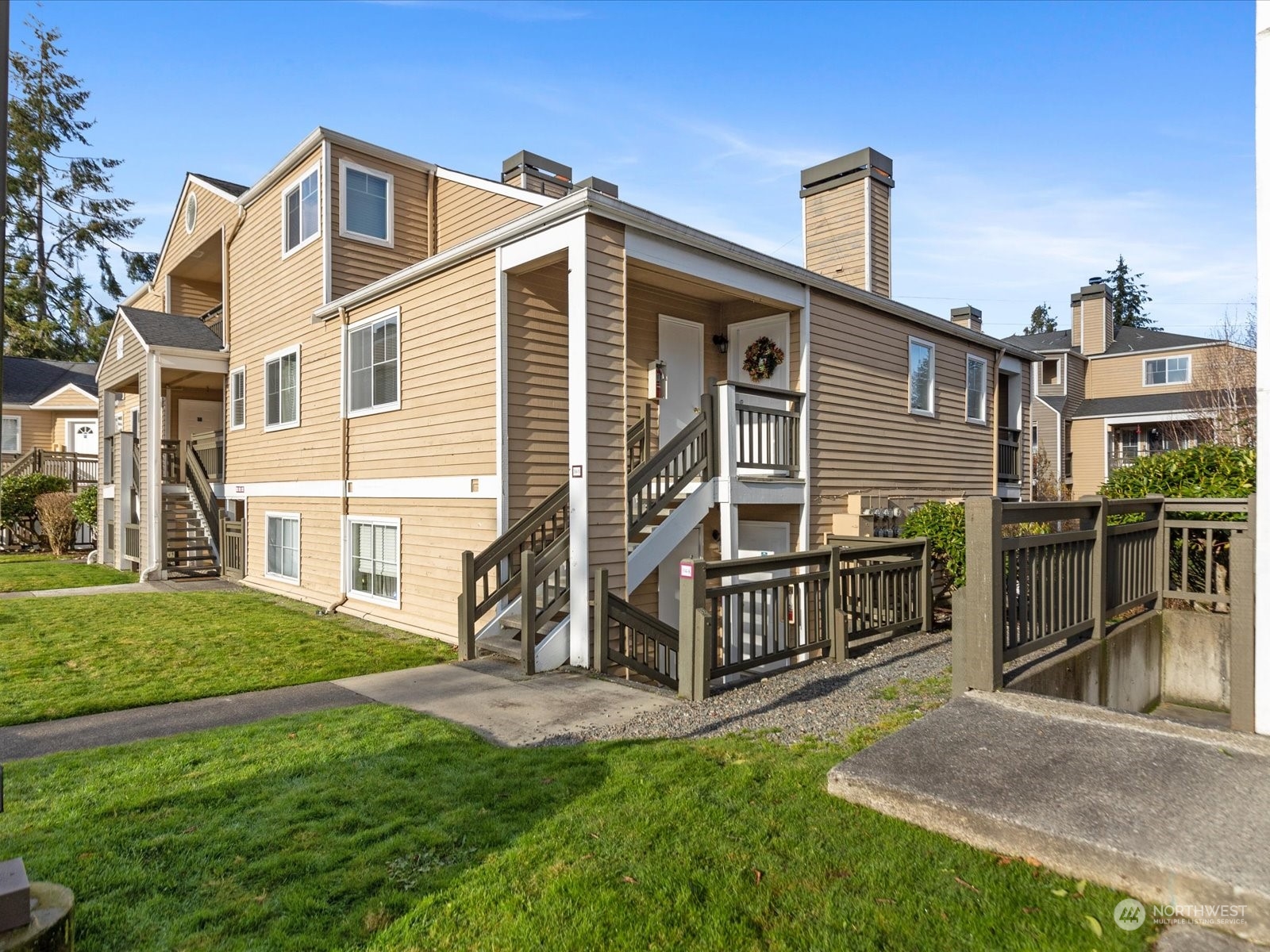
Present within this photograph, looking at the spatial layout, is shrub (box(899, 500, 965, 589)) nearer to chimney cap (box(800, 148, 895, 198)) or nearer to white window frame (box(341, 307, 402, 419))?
chimney cap (box(800, 148, 895, 198))

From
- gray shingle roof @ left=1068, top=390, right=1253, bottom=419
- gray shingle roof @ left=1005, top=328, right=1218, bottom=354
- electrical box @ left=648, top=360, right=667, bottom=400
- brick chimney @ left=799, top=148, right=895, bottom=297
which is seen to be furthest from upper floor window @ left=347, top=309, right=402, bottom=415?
gray shingle roof @ left=1068, top=390, right=1253, bottom=419

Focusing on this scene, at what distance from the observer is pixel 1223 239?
741 inches

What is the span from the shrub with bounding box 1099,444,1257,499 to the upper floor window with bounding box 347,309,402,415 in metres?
9.44

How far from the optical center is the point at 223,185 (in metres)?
17.2

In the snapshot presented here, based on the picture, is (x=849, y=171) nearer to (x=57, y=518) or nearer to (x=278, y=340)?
(x=278, y=340)

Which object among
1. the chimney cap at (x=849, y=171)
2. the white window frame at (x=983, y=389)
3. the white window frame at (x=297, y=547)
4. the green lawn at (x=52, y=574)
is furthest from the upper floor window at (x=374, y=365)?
the white window frame at (x=983, y=389)

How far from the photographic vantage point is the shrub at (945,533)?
33.7ft

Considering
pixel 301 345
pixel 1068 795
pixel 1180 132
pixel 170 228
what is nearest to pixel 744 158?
pixel 1180 132

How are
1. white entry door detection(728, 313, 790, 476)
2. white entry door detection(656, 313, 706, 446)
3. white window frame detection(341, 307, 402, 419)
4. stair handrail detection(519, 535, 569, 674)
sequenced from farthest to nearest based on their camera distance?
white entry door detection(656, 313, 706, 446) → white window frame detection(341, 307, 402, 419) → white entry door detection(728, 313, 790, 476) → stair handrail detection(519, 535, 569, 674)

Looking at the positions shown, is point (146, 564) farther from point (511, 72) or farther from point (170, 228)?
point (511, 72)

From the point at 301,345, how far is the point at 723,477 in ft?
26.1

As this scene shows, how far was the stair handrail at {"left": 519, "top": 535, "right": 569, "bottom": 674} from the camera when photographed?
24.4ft

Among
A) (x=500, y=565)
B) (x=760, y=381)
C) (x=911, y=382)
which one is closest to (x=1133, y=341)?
(x=911, y=382)

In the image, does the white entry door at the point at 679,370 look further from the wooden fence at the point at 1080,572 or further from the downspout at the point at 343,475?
the wooden fence at the point at 1080,572
